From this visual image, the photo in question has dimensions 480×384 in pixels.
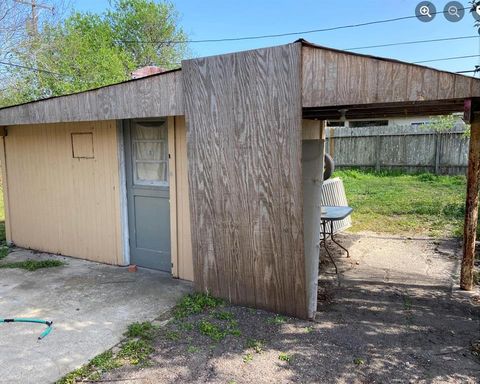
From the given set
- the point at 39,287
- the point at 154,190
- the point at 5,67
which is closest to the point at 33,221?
the point at 39,287

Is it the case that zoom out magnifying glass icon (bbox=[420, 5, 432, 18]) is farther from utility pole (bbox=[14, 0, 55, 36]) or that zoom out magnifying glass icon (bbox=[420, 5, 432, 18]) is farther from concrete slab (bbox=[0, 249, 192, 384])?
utility pole (bbox=[14, 0, 55, 36])

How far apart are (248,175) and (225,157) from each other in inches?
11.1

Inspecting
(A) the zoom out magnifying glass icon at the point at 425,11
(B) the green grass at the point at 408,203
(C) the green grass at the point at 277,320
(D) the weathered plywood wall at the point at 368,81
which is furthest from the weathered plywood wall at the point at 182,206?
(B) the green grass at the point at 408,203

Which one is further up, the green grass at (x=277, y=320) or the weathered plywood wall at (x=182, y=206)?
the weathered plywood wall at (x=182, y=206)

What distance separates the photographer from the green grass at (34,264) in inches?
198

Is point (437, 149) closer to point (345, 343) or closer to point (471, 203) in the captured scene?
point (471, 203)

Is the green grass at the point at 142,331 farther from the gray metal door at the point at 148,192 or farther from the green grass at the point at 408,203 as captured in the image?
the green grass at the point at 408,203

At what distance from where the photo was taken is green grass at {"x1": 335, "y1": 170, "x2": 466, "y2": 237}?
6.98 metres

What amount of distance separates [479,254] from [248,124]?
4117 millimetres

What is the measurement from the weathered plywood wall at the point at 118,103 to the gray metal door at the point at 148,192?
58 cm

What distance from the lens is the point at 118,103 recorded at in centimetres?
407

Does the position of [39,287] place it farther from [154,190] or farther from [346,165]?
[346,165]

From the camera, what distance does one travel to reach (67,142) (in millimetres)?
5289

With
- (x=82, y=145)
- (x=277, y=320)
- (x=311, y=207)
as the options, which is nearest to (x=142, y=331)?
(x=277, y=320)
